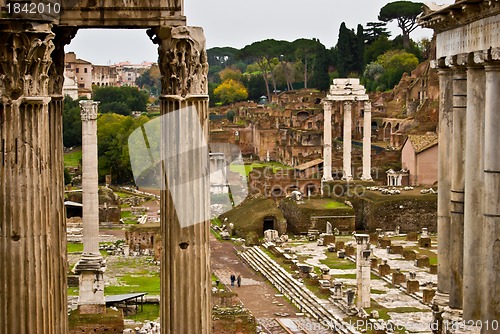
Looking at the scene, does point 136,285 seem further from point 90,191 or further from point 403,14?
point 403,14

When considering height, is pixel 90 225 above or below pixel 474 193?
below

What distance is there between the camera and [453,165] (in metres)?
11.8

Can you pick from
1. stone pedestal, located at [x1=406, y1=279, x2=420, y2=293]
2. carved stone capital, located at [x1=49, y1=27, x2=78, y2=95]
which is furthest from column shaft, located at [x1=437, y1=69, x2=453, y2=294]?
stone pedestal, located at [x1=406, y1=279, x2=420, y2=293]

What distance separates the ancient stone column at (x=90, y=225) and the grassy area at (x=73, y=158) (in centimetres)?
3378

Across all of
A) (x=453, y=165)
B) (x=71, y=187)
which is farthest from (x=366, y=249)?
(x=71, y=187)

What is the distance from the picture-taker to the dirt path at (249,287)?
939 inches

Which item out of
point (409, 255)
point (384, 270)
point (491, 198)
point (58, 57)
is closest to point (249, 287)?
point (384, 270)

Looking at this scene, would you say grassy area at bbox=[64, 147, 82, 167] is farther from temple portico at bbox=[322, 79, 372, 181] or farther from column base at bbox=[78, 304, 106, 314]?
column base at bbox=[78, 304, 106, 314]

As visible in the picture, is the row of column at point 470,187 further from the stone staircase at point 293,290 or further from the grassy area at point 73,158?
the grassy area at point 73,158

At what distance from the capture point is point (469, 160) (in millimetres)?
10805

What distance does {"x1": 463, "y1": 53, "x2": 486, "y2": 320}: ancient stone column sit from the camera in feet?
34.9

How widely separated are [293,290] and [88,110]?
8272 millimetres

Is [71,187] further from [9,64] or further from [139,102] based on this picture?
[9,64]

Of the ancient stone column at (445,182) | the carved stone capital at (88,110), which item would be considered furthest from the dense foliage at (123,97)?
the ancient stone column at (445,182)
